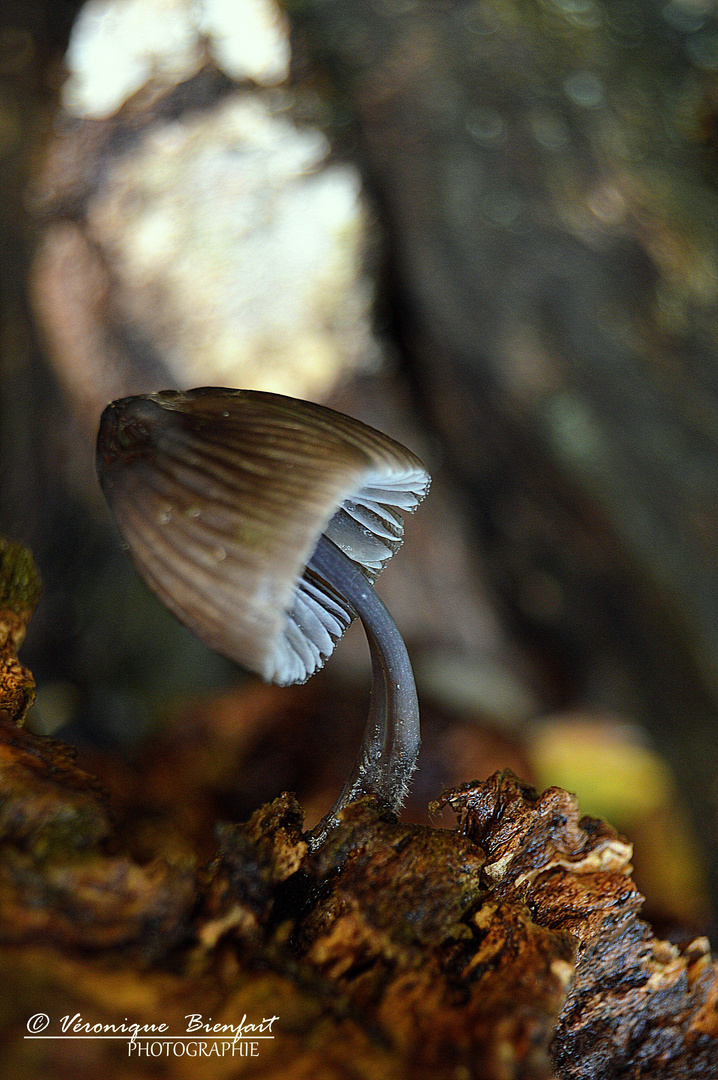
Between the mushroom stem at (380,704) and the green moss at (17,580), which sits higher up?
the green moss at (17,580)

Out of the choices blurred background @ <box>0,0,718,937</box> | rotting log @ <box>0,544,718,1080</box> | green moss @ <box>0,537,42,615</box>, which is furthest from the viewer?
blurred background @ <box>0,0,718,937</box>

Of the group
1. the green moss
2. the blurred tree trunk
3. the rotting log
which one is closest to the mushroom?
the rotting log

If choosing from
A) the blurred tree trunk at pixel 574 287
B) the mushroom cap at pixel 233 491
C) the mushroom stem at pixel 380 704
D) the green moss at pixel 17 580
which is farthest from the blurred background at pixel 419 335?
the mushroom cap at pixel 233 491

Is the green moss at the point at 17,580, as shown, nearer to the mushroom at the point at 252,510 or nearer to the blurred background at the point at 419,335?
the mushroom at the point at 252,510

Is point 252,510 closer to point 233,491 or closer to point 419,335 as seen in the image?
point 233,491

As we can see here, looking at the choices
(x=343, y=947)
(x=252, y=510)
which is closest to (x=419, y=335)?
(x=252, y=510)

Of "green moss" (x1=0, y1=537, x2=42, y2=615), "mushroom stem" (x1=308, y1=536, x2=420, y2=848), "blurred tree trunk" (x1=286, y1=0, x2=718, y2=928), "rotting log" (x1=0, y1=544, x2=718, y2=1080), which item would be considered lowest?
"rotting log" (x1=0, y1=544, x2=718, y2=1080)

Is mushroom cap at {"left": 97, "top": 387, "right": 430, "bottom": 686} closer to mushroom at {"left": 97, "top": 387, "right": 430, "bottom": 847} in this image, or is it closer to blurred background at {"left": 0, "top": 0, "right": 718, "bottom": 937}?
mushroom at {"left": 97, "top": 387, "right": 430, "bottom": 847}

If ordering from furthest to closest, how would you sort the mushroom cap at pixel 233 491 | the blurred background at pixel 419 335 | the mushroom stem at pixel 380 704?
1. the blurred background at pixel 419 335
2. the mushroom stem at pixel 380 704
3. the mushroom cap at pixel 233 491
